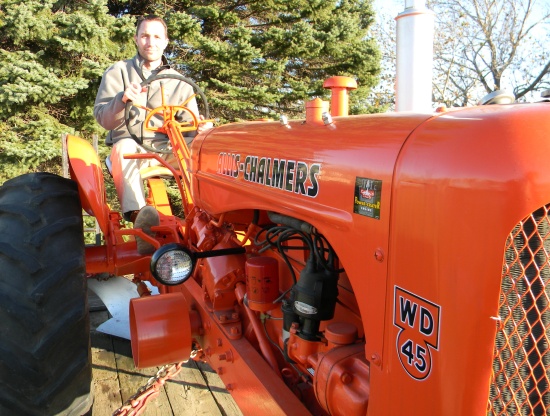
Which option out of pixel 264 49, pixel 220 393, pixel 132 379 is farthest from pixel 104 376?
pixel 264 49

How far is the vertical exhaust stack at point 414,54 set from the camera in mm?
2072

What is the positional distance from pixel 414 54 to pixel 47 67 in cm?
753

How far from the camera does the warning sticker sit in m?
1.06

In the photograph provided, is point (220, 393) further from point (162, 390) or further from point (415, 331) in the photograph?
point (415, 331)

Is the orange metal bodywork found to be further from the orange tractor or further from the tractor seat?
the tractor seat

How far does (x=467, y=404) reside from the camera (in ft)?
3.00

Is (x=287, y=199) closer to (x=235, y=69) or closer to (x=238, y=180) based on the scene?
(x=238, y=180)

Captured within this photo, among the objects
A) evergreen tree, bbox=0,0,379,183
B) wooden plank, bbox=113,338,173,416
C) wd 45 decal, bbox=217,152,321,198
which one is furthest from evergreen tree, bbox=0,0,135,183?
wd 45 decal, bbox=217,152,321,198

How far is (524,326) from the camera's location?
0.94m

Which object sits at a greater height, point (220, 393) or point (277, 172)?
point (277, 172)

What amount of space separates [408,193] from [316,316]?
1.87ft

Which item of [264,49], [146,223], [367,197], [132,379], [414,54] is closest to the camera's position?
[367,197]

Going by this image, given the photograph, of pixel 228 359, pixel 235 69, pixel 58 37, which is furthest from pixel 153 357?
pixel 235 69

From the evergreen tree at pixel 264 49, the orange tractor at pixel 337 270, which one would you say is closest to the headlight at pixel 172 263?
the orange tractor at pixel 337 270
